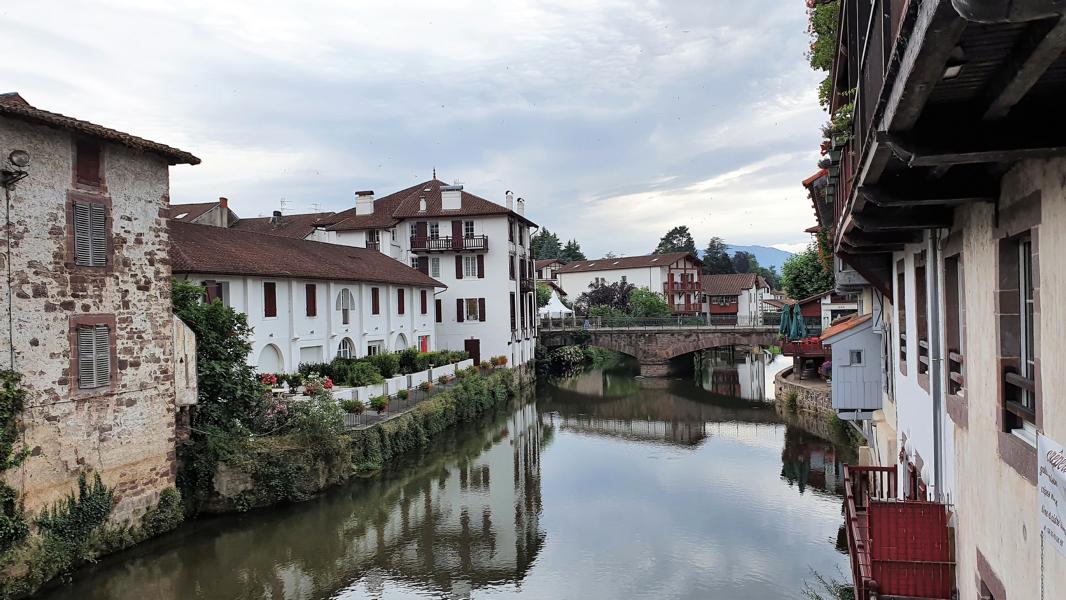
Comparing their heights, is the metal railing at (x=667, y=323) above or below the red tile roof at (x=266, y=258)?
below

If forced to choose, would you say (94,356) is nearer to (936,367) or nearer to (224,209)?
(936,367)

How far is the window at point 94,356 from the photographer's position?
1378 cm

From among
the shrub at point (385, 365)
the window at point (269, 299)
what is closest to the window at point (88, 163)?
the window at point (269, 299)

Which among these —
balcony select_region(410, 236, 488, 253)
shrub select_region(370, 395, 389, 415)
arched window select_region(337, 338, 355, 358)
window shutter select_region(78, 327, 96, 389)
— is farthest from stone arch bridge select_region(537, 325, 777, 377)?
window shutter select_region(78, 327, 96, 389)

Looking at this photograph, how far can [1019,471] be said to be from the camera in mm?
4801

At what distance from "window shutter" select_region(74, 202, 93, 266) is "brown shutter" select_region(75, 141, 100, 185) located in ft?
1.76

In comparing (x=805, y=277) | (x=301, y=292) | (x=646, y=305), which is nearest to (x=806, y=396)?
(x=805, y=277)

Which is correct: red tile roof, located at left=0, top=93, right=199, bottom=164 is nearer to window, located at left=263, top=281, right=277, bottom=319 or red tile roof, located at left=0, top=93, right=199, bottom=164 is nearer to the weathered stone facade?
the weathered stone facade

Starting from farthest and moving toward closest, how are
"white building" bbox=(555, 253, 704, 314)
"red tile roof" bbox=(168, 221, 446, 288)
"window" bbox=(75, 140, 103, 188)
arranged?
1. "white building" bbox=(555, 253, 704, 314)
2. "red tile roof" bbox=(168, 221, 446, 288)
3. "window" bbox=(75, 140, 103, 188)

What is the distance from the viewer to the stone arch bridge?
44.8 m

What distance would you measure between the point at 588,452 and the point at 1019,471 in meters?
21.6

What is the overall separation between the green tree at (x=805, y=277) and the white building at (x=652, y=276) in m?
29.5

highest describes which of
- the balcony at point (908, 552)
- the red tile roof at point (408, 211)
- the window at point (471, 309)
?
the red tile roof at point (408, 211)

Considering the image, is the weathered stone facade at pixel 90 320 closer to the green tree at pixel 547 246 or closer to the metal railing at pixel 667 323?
the metal railing at pixel 667 323
